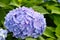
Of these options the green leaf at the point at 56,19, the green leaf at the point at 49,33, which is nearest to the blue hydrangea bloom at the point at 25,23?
the green leaf at the point at 49,33

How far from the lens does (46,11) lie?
73.8 inches

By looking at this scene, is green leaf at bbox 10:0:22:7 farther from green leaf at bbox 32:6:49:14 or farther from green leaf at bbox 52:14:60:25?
green leaf at bbox 52:14:60:25

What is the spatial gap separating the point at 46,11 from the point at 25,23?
17.7 inches

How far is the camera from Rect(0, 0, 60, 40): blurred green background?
5.61ft

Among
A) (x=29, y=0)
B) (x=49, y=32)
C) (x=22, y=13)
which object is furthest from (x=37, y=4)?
(x=22, y=13)

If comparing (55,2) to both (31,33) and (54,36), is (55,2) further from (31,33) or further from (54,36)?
(31,33)

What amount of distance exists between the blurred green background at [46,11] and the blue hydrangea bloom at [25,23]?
182 millimetres

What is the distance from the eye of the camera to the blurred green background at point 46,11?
171 centimetres

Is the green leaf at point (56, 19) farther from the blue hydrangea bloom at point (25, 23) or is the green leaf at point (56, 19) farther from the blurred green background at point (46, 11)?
the blue hydrangea bloom at point (25, 23)

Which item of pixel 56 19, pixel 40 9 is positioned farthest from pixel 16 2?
pixel 56 19

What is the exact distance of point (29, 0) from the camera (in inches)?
75.9

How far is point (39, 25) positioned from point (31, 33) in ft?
0.25

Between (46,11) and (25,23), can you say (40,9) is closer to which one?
(46,11)

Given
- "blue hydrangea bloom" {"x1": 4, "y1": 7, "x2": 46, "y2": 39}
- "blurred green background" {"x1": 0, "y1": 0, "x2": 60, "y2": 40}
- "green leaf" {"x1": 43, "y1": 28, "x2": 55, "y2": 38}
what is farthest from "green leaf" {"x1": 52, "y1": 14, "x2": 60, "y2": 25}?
"blue hydrangea bloom" {"x1": 4, "y1": 7, "x2": 46, "y2": 39}
